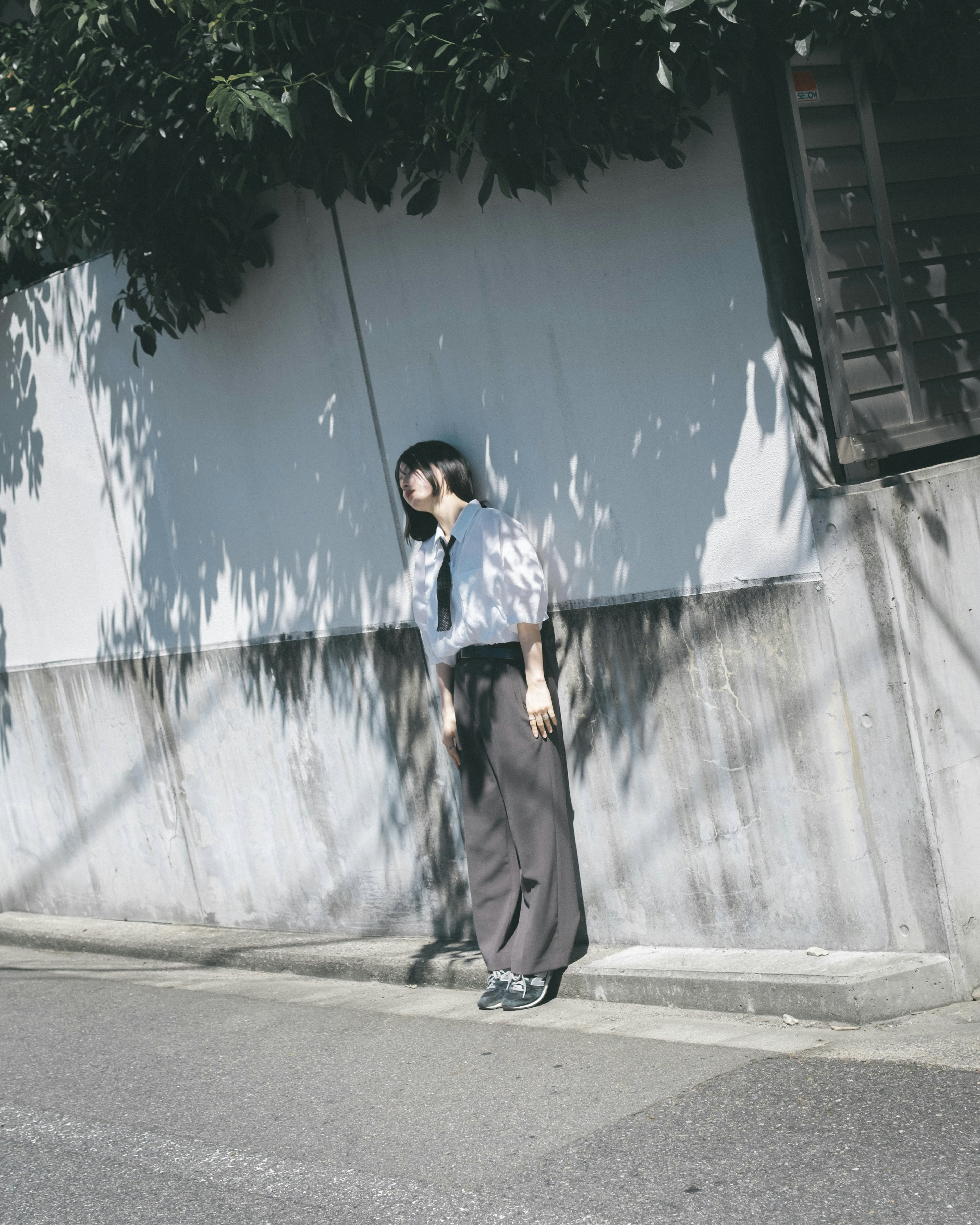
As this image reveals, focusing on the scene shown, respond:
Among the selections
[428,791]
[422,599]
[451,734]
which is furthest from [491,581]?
[428,791]

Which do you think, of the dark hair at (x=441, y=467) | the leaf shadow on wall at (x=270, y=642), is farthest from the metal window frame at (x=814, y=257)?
the leaf shadow on wall at (x=270, y=642)

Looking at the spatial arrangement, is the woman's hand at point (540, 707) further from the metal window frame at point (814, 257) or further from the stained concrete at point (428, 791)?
the metal window frame at point (814, 257)

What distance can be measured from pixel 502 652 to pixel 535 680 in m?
0.19

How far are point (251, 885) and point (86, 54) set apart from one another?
401 centimetres

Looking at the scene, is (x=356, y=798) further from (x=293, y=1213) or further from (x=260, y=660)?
(x=293, y=1213)

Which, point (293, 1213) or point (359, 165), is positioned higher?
point (359, 165)

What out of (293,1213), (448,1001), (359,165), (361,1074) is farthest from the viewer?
(448,1001)

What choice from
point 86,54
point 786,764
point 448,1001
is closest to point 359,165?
point 86,54

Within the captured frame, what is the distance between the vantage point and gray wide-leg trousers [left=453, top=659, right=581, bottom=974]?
210 inches

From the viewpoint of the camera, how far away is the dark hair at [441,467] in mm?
5426

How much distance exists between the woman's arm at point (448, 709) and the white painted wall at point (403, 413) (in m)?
0.58

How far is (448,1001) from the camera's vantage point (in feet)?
18.8

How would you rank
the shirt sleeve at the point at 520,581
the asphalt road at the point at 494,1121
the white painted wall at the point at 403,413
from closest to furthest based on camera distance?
the asphalt road at the point at 494,1121, the white painted wall at the point at 403,413, the shirt sleeve at the point at 520,581

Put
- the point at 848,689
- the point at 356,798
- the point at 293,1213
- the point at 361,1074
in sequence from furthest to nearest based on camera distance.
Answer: the point at 356,798
the point at 361,1074
the point at 848,689
the point at 293,1213
